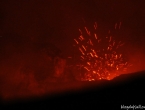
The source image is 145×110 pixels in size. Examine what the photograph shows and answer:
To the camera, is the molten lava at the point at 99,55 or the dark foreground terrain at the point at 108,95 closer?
the dark foreground terrain at the point at 108,95

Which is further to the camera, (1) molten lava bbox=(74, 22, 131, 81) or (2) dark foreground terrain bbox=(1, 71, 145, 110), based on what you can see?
(1) molten lava bbox=(74, 22, 131, 81)

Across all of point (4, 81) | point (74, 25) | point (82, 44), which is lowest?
point (4, 81)

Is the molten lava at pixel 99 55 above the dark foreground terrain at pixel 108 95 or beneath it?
above

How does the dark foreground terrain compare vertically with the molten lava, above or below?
below

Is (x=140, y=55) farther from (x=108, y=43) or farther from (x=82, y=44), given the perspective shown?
(x=82, y=44)

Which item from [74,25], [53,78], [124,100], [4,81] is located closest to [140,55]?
[74,25]
